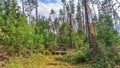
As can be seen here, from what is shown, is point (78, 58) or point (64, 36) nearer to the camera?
point (78, 58)

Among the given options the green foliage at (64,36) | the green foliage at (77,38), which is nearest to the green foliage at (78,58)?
the green foliage at (77,38)

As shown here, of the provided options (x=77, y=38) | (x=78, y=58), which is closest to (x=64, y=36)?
(x=77, y=38)

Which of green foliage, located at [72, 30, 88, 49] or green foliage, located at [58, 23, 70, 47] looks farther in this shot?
green foliage, located at [58, 23, 70, 47]

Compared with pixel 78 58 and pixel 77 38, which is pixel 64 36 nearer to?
pixel 77 38

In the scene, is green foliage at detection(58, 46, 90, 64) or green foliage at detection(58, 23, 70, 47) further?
green foliage at detection(58, 23, 70, 47)

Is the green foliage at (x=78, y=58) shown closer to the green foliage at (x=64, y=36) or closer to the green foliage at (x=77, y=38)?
the green foliage at (x=77, y=38)

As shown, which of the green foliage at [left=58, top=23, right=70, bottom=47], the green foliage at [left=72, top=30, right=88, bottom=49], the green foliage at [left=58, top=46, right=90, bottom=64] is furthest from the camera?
the green foliage at [left=58, top=23, right=70, bottom=47]

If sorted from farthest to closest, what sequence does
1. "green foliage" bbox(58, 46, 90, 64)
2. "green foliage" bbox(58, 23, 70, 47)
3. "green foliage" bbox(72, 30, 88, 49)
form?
"green foliage" bbox(58, 23, 70, 47)
"green foliage" bbox(72, 30, 88, 49)
"green foliage" bbox(58, 46, 90, 64)

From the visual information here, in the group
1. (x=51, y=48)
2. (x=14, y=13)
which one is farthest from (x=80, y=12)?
(x=14, y=13)

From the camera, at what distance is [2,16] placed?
65.1ft

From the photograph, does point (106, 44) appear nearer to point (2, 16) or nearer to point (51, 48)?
point (2, 16)

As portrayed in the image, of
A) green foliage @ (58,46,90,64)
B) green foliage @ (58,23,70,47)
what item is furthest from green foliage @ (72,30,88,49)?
green foliage @ (58,46,90,64)

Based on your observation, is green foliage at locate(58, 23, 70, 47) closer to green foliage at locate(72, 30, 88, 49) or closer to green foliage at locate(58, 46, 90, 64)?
green foliage at locate(72, 30, 88, 49)

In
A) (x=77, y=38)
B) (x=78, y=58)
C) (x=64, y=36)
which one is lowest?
(x=78, y=58)
